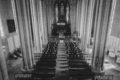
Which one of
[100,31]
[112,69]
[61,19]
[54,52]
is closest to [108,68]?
[112,69]

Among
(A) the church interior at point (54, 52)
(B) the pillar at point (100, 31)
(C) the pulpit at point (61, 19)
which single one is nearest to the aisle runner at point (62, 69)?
(A) the church interior at point (54, 52)

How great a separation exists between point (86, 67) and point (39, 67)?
161 inches

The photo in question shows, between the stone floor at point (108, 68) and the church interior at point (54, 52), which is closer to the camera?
the church interior at point (54, 52)

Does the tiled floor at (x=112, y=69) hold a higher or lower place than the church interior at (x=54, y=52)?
lower

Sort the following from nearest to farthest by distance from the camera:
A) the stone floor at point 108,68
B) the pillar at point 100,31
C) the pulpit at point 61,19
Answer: the pillar at point 100,31 < the stone floor at point 108,68 < the pulpit at point 61,19

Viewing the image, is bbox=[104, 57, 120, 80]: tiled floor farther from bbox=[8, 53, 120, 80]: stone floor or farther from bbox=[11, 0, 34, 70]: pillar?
bbox=[11, 0, 34, 70]: pillar

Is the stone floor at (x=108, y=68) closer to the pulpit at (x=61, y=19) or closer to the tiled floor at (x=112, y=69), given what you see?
the tiled floor at (x=112, y=69)

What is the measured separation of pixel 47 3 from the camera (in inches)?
910

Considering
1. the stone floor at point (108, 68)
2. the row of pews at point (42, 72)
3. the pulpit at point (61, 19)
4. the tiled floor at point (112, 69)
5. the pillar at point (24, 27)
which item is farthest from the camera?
the pulpit at point (61, 19)

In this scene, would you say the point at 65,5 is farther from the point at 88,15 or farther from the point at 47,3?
the point at 88,15

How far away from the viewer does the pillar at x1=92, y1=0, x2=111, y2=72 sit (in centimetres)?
770

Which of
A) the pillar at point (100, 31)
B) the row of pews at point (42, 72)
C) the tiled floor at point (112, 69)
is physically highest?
the pillar at point (100, 31)

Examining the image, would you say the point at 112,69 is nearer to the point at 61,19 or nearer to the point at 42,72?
the point at 42,72

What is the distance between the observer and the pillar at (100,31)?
770cm
